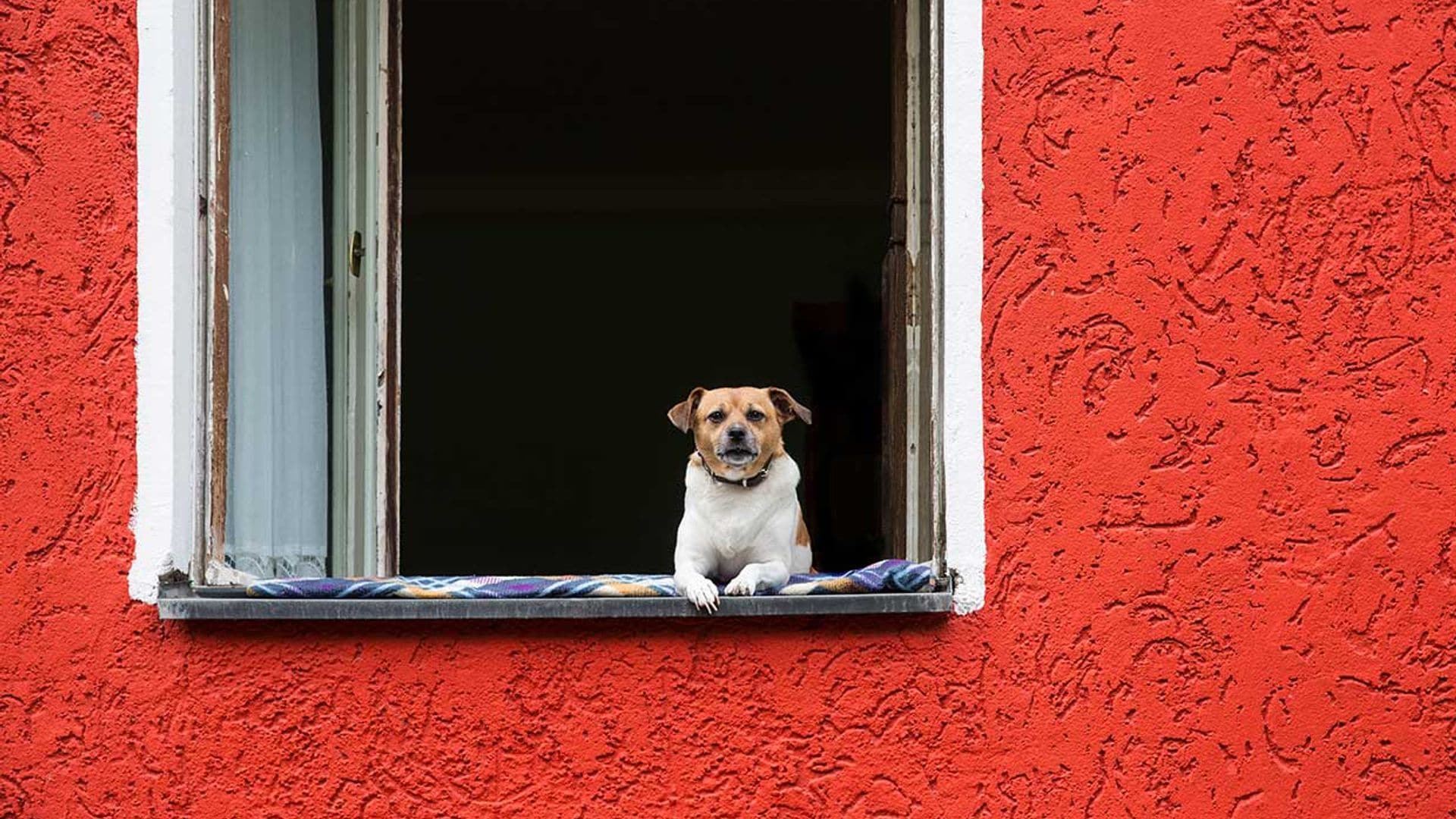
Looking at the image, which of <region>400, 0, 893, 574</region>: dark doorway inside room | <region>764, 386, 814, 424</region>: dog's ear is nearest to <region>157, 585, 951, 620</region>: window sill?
<region>764, 386, 814, 424</region>: dog's ear

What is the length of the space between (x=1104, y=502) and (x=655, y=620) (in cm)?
105

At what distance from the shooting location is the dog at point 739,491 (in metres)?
4.66

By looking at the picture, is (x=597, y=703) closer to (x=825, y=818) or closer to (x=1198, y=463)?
(x=825, y=818)

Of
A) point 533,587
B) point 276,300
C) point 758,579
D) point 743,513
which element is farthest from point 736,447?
point 276,300

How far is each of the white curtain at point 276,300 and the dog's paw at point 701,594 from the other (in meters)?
1.09

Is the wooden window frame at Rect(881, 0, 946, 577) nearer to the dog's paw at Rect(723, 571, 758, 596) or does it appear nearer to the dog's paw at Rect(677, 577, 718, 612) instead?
the dog's paw at Rect(723, 571, 758, 596)

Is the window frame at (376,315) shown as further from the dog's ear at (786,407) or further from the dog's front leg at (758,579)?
the dog's ear at (786,407)

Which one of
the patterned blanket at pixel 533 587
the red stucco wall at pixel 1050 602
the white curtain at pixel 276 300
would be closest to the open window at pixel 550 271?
the white curtain at pixel 276 300

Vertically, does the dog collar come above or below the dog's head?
below

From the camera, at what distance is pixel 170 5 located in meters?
4.09

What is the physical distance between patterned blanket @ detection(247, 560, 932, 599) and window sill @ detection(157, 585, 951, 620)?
0.02 meters

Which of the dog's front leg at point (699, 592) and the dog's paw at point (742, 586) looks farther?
the dog's paw at point (742, 586)

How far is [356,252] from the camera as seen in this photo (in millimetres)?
4617

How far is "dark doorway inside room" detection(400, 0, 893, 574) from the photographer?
32.3 feet
